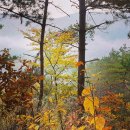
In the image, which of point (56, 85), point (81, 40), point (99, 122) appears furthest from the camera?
point (81, 40)

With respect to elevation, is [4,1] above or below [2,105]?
above

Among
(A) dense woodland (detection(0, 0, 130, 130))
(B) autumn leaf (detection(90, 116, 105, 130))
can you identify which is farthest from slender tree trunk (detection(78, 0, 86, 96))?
(B) autumn leaf (detection(90, 116, 105, 130))

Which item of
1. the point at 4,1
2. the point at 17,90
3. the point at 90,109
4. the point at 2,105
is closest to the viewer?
the point at 90,109

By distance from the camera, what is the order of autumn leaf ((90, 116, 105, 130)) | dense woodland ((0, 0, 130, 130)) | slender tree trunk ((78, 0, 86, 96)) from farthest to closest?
slender tree trunk ((78, 0, 86, 96)), dense woodland ((0, 0, 130, 130)), autumn leaf ((90, 116, 105, 130))

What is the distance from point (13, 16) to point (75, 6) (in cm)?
233

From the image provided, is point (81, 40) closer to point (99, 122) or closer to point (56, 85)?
point (56, 85)

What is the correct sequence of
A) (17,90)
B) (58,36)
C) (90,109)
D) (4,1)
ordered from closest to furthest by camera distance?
(90,109)
(17,90)
(4,1)
(58,36)

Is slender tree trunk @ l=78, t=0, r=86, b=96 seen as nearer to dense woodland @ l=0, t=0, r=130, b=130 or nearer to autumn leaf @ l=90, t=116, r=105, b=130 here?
dense woodland @ l=0, t=0, r=130, b=130

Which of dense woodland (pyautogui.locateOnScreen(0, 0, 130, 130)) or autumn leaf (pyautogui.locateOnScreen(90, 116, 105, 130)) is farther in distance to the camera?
dense woodland (pyautogui.locateOnScreen(0, 0, 130, 130))

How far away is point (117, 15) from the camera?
1315cm

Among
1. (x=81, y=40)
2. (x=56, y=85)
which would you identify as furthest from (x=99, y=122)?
(x=81, y=40)

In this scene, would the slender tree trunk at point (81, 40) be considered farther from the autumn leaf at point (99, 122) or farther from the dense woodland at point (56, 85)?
the autumn leaf at point (99, 122)

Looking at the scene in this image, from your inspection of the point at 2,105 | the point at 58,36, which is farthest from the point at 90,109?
the point at 58,36

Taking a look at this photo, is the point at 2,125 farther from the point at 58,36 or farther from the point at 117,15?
the point at 58,36
